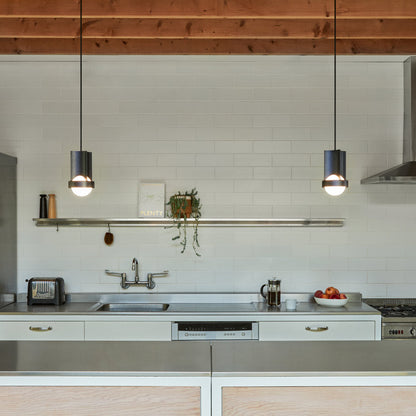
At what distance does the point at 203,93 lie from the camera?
160 inches

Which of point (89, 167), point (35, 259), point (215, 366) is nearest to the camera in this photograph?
point (215, 366)

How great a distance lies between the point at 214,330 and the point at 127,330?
68 cm

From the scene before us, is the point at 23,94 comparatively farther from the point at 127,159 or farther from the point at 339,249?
the point at 339,249

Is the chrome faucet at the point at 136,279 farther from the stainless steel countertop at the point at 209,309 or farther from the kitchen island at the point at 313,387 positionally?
the kitchen island at the point at 313,387

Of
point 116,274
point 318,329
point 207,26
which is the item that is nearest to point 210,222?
point 116,274

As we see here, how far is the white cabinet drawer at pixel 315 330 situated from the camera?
3.43 meters

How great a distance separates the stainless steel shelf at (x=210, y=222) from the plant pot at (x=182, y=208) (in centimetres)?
7

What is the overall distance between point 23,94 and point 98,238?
1503 mm

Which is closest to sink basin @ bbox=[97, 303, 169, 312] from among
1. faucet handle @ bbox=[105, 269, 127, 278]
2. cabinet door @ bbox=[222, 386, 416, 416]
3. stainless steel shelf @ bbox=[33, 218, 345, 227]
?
faucet handle @ bbox=[105, 269, 127, 278]

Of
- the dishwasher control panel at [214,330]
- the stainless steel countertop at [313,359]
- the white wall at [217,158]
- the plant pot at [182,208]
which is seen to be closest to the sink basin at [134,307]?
the white wall at [217,158]

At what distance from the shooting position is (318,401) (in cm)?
170

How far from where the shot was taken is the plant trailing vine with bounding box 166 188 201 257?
3926 millimetres

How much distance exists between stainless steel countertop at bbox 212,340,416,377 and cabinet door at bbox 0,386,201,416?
0.19 metres

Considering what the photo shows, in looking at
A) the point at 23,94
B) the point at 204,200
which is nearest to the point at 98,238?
the point at 204,200
